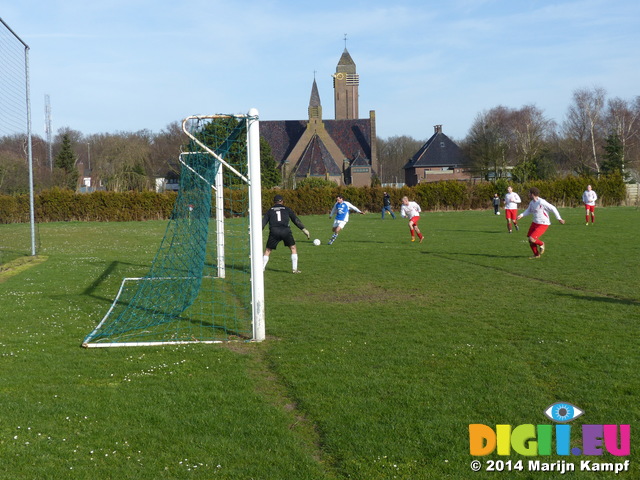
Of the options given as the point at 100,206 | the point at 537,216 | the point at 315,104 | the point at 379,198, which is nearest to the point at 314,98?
the point at 315,104

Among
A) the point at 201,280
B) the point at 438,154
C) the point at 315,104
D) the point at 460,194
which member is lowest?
the point at 201,280

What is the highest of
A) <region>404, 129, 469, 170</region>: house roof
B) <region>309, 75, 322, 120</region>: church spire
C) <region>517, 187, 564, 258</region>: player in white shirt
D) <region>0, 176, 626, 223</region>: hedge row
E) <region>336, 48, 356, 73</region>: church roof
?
<region>336, 48, 356, 73</region>: church roof

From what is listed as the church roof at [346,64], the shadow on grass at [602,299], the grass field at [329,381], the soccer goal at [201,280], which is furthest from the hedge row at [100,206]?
the church roof at [346,64]

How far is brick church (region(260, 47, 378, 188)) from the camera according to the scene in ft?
289

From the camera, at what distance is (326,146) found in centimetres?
9394

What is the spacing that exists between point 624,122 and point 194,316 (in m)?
72.5

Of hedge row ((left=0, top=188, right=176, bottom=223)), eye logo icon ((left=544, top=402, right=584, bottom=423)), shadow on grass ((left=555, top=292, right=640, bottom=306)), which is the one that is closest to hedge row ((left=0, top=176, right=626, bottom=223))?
hedge row ((left=0, top=188, right=176, bottom=223))

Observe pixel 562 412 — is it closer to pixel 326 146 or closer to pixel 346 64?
pixel 326 146

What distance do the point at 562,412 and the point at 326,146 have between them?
89446 mm

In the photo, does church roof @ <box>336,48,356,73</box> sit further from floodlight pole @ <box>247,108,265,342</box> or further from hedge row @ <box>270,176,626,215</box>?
floodlight pole @ <box>247,108,265,342</box>

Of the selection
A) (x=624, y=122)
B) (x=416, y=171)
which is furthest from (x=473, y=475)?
Answer: (x=416, y=171)

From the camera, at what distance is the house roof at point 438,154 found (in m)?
90.7

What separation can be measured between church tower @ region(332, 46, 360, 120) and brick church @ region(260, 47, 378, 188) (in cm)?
1272

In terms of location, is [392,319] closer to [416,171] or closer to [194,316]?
[194,316]
